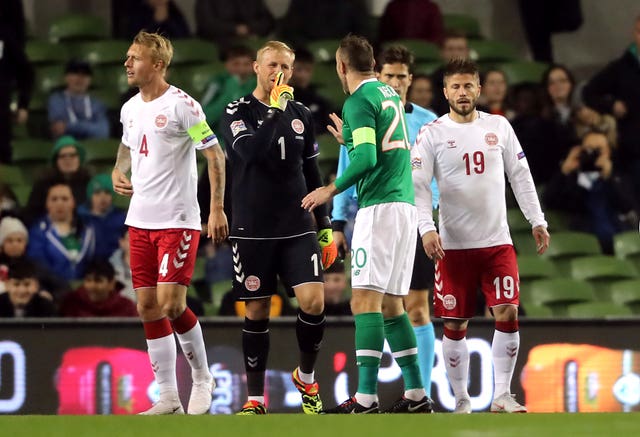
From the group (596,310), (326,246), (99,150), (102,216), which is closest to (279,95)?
(326,246)

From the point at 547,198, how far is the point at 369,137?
5.70 meters

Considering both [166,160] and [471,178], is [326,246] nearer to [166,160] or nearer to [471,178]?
[471,178]

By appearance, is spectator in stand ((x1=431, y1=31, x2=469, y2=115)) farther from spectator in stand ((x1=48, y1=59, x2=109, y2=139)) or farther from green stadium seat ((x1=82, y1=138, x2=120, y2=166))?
spectator in stand ((x1=48, y1=59, x2=109, y2=139))

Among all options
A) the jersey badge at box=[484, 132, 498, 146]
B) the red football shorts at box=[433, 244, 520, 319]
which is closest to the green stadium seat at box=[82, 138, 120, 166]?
the red football shorts at box=[433, 244, 520, 319]

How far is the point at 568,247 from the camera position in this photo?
47.1ft

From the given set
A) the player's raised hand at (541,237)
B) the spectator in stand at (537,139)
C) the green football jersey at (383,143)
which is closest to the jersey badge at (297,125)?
the green football jersey at (383,143)

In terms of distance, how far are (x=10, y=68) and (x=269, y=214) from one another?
19.0ft

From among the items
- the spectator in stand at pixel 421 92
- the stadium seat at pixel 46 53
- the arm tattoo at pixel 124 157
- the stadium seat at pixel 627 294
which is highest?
the stadium seat at pixel 46 53

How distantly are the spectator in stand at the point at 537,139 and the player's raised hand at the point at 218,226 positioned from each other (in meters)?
5.42

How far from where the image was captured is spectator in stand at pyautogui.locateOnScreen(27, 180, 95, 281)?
1286 centimetres

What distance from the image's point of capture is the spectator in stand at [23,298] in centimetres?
1184

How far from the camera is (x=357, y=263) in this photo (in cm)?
906

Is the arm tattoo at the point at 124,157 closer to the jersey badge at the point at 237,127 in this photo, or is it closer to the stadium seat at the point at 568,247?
the jersey badge at the point at 237,127

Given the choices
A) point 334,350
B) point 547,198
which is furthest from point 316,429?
point 547,198
